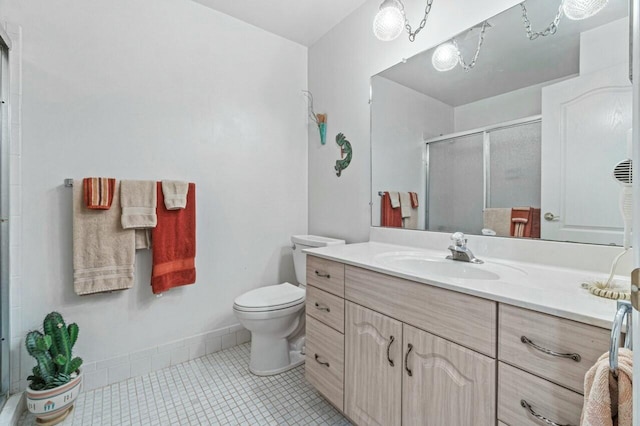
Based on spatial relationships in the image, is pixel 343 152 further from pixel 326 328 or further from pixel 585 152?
pixel 585 152

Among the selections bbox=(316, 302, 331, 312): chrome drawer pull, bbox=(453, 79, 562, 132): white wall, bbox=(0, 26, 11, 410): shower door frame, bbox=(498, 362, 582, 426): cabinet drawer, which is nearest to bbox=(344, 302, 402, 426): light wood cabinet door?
bbox=(316, 302, 331, 312): chrome drawer pull

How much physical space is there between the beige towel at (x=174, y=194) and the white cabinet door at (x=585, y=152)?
1.88 m

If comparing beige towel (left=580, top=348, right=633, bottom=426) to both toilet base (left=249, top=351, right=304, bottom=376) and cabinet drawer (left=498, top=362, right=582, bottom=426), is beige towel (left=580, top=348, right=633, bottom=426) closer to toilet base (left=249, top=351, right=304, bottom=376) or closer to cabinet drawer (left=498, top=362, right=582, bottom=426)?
cabinet drawer (left=498, top=362, right=582, bottom=426)

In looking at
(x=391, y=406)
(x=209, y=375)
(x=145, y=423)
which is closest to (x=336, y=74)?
(x=391, y=406)

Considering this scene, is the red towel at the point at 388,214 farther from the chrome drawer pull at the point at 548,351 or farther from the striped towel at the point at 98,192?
the striped towel at the point at 98,192

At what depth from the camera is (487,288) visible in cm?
86

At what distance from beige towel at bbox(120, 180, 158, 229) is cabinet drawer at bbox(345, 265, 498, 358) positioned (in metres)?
1.24

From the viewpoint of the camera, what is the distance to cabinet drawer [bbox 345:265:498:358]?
842mm

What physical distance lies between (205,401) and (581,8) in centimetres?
244

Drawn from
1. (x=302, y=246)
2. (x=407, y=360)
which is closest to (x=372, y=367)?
(x=407, y=360)

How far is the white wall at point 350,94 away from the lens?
5.41ft

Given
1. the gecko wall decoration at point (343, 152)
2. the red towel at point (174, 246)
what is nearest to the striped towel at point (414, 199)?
the gecko wall decoration at point (343, 152)

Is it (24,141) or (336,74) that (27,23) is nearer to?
(24,141)

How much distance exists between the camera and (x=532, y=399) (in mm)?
744
